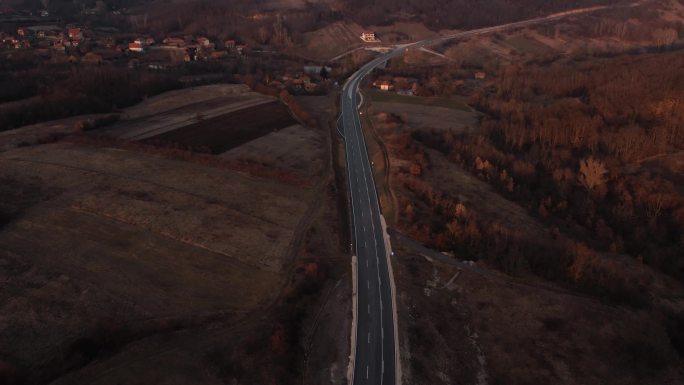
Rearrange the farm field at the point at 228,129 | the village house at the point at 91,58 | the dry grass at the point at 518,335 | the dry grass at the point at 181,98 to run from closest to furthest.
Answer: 1. the dry grass at the point at 518,335
2. the farm field at the point at 228,129
3. the dry grass at the point at 181,98
4. the village house at the point at 91,58

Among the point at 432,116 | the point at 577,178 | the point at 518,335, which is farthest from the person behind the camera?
the point at 432,116

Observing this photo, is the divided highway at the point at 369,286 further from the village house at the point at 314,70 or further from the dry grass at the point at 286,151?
the village house at the point at 314,70

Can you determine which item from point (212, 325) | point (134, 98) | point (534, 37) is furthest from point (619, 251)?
point (534, 37)

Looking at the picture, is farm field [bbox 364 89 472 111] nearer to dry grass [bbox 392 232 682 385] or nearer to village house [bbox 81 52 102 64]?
dry grass [bbox 392 232 682 385]

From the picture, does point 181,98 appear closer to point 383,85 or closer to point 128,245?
point 383,85

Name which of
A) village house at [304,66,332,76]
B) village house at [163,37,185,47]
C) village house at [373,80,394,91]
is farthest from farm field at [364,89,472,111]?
village house at [163,37,185,47]

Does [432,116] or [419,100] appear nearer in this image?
[432,116]

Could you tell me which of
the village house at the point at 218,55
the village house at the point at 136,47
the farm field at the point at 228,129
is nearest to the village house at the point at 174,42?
the village house at the point at 136,47

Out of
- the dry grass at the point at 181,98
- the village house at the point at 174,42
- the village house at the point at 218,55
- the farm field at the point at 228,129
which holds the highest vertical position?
the village house at the point at 174,42

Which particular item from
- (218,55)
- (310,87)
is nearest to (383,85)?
(310,87)

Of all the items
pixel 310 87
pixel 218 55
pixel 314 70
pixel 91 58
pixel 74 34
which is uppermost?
pixel 74 34

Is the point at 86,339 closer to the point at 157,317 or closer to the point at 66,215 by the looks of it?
the point at 157,317
